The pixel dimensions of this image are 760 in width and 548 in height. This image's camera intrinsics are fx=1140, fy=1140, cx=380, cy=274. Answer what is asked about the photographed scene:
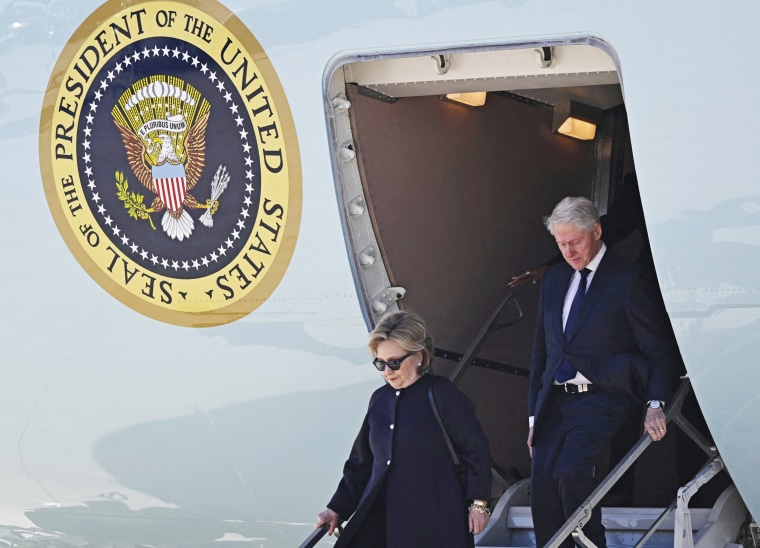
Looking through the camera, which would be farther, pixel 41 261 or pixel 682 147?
pixel 41 261

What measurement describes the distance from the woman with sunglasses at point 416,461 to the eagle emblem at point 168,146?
91 cm

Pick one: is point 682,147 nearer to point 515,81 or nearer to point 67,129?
point 515,81

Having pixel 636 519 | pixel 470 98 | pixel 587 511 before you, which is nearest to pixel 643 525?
pixel 636 519

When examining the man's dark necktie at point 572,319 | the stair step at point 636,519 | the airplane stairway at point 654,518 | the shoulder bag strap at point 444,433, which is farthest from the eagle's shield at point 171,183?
the stair step at point 636,519

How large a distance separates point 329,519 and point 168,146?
1480 millimetres

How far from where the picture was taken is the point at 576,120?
5645mm

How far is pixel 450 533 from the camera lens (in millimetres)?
3732

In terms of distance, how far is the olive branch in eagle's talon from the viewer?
4.27m

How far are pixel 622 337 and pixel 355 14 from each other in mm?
1474

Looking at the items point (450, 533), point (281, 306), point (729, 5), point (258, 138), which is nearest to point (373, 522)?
point (450, 533)

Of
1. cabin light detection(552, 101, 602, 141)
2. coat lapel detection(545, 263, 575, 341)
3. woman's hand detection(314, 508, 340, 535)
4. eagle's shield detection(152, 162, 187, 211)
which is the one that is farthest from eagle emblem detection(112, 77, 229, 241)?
cabin light detection(552, 101, 602, 141)

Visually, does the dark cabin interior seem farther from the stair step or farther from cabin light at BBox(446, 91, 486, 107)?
the stair step

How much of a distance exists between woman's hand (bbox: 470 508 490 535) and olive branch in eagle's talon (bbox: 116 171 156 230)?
64.0 inches

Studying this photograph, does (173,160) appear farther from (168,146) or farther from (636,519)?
(636,519)
